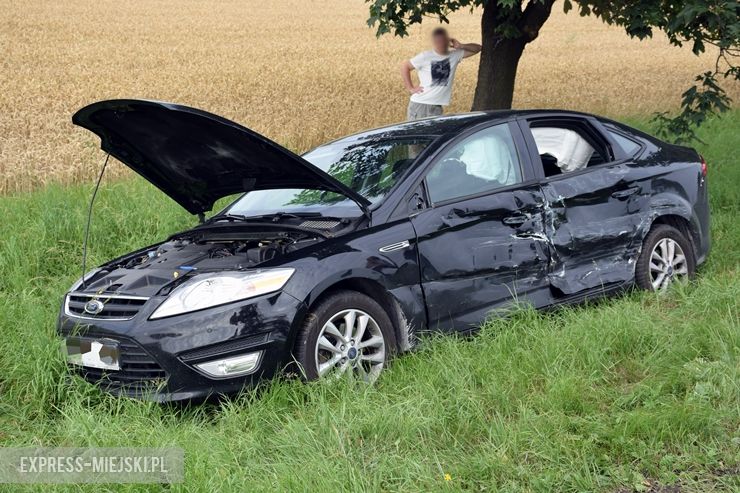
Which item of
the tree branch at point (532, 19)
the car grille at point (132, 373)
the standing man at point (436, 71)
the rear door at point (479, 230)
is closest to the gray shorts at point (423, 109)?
the standing man at point (436, 71)

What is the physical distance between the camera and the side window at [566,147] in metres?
6.04

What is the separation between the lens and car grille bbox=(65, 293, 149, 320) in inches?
179

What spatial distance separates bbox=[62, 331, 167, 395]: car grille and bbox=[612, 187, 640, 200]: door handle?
3316 mm

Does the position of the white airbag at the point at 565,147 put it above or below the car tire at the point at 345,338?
above

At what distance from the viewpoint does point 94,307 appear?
4773 millimetres

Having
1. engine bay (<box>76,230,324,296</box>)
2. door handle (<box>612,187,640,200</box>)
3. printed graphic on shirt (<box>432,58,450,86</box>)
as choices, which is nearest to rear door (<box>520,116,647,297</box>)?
door handle (<box>612,187,640,200</box>)

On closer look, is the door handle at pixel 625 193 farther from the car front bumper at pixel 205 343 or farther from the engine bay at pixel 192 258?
the car front bumper at pixel 205 343

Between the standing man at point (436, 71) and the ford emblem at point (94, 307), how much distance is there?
664cm

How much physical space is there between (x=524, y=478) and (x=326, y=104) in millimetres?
13445

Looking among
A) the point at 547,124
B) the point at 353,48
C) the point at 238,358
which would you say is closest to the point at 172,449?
the point at 238,358

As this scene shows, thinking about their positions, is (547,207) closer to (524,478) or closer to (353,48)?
(524,478)

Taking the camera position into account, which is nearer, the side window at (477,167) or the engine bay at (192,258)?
the engine bay at (192,258)

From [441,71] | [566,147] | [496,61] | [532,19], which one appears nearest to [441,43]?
[441,71]

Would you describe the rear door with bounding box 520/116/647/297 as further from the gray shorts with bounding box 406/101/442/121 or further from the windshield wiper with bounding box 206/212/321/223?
the gray shorts with bounding box 406/101/442/121
